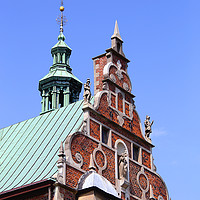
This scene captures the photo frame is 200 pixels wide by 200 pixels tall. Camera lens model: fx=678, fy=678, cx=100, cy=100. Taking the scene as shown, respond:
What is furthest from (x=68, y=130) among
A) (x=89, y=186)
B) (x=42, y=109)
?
(x=42, y=109)

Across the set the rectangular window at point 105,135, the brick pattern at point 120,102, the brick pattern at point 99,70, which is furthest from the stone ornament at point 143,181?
the brick pattern at point 99,70

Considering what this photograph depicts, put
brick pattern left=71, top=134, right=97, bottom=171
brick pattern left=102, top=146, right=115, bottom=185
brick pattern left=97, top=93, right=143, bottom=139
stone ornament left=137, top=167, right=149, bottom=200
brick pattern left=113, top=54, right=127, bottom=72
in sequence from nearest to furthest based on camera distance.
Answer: brick pattern left=71, top=134, right=97, bottom=171 → brick pattern left=102, top=146, right=115, bottom=185 → brick pattern left=97, top=93, right=143, bottom=139 → stone ornament left=137, top=167, right=149, bottom=200 → brick pattern left=113, top=54, right=127, bottom=72

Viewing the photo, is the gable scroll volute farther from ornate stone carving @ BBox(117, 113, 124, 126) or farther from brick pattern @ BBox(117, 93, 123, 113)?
ornate stone carving @ BBox(117, 113, 124, 126)

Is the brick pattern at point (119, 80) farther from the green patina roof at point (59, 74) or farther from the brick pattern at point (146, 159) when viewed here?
the green patina roof at point (59, 74)

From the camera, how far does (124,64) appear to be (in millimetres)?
42344

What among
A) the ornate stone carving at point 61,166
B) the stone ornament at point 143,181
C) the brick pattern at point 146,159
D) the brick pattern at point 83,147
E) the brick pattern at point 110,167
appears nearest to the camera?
the ornate stone carving at point 61,166

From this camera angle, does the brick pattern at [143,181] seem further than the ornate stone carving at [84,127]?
Yes

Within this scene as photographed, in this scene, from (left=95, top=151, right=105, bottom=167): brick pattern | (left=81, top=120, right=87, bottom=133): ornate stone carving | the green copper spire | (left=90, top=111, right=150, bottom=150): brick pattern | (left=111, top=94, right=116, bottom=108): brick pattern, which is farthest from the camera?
the green copper spire

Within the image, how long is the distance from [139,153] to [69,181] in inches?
296

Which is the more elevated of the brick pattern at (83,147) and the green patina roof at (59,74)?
the green patina roof at (59,74)

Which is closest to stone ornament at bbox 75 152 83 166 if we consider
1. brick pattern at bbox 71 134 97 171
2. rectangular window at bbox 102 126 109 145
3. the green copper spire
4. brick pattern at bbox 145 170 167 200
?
brick pattern at bbox 71 134 97 171

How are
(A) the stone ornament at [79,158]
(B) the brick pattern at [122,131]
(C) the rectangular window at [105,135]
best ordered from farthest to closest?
(C) the rectangular window at [105,135]
(B) the brick pattern at [122,131]
(A) the stone ornament at [79,158]

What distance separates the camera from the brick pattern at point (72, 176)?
33.9 meters

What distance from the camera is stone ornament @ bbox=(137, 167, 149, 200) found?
129ft
